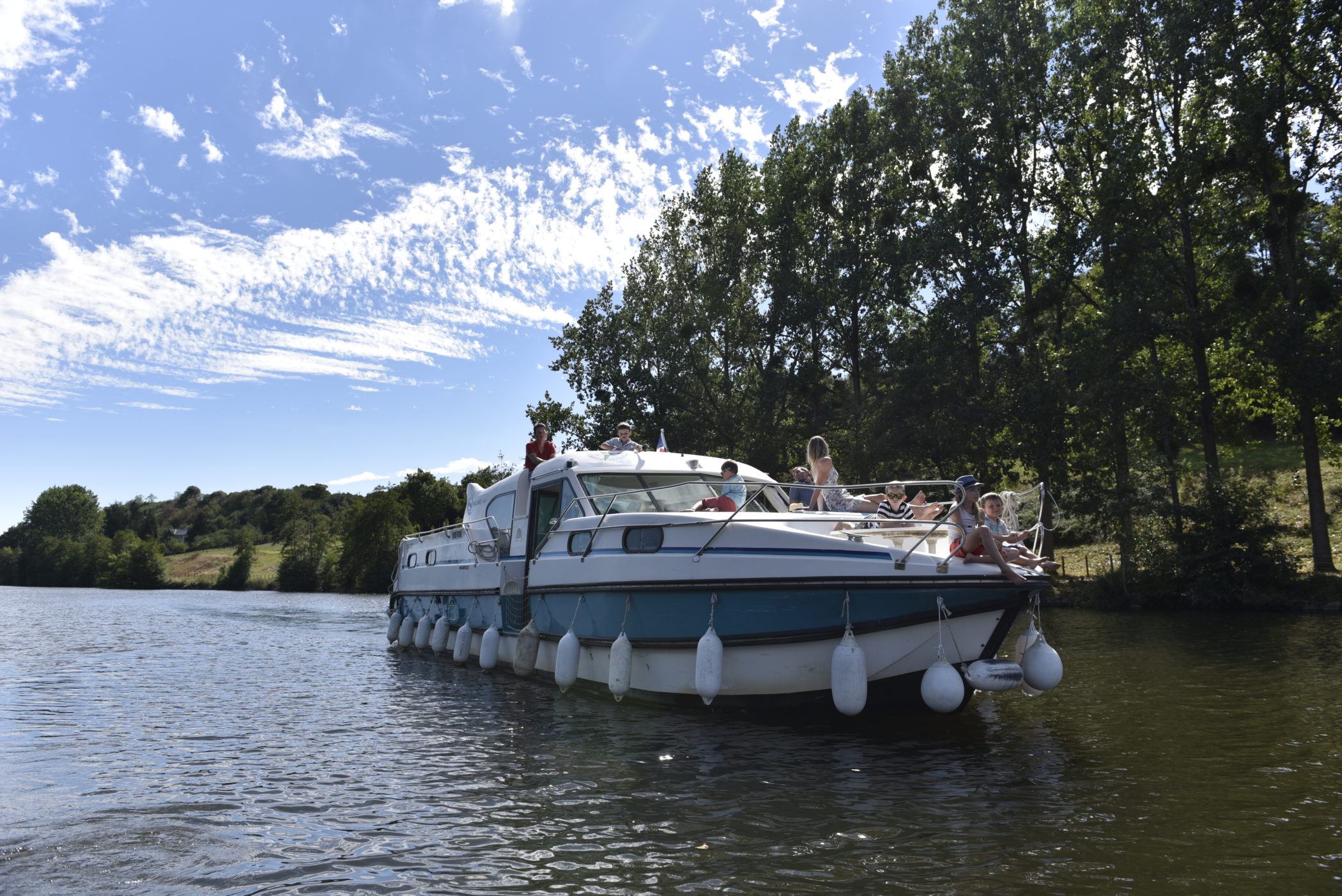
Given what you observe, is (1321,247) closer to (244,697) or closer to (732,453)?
(732,453)

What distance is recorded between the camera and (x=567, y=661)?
11727mm

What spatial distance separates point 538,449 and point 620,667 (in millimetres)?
5450

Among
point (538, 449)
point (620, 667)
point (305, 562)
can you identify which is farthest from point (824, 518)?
point (305, 562)

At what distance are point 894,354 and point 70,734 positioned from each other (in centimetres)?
2865

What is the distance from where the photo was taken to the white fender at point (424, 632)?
18.9 m

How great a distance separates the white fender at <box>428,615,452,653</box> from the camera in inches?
701

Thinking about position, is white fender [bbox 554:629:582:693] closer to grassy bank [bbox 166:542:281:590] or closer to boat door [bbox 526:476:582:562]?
boat door [bbox 526:476:582:562]

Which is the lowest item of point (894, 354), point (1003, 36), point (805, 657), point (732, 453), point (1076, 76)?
point (805, 657)

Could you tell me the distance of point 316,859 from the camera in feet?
19.8

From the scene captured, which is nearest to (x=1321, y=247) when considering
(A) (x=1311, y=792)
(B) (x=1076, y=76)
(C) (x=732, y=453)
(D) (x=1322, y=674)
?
(B) (x=1076, y=76)

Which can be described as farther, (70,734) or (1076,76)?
(1076,76)

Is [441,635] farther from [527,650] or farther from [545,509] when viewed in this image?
[545,509]

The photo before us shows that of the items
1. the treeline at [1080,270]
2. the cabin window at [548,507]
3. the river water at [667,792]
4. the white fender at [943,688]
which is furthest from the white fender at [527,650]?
the treeline at [1080,270]

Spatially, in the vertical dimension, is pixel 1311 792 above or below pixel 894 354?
below
